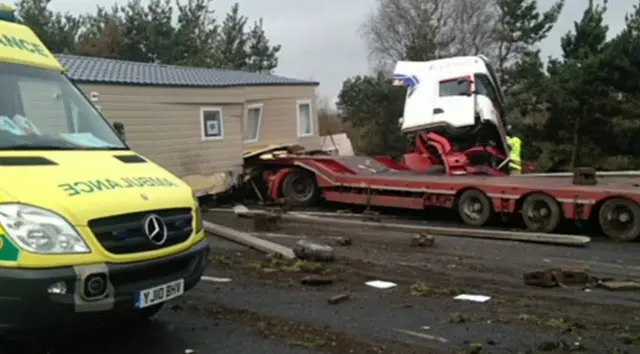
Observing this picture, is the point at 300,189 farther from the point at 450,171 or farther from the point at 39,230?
the point at 39,230

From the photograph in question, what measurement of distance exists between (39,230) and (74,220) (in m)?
0.21

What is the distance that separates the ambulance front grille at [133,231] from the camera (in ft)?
14.4

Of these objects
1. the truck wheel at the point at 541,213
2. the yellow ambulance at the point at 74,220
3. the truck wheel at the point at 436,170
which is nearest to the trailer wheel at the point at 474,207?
the truck wheel at the point at 541,213

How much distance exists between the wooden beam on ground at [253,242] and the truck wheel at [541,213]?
14.8 ft

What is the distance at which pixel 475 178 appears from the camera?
13078mm

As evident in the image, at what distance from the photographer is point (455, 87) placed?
14969 millimetres

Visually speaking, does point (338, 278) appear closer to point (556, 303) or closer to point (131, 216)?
point (556, 303)

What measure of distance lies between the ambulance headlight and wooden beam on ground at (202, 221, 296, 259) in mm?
A: 4602

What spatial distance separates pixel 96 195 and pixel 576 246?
7.89 m

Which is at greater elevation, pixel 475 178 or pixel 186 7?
pixel 186 7

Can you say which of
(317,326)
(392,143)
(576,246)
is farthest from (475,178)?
(392,143)

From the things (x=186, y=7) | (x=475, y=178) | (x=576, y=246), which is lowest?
(x=576, y=246)

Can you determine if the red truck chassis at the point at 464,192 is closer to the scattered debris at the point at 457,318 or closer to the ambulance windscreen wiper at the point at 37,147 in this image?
the scattered debris at the point at 457,318

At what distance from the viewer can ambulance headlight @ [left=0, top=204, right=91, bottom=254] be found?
4.07 meters
